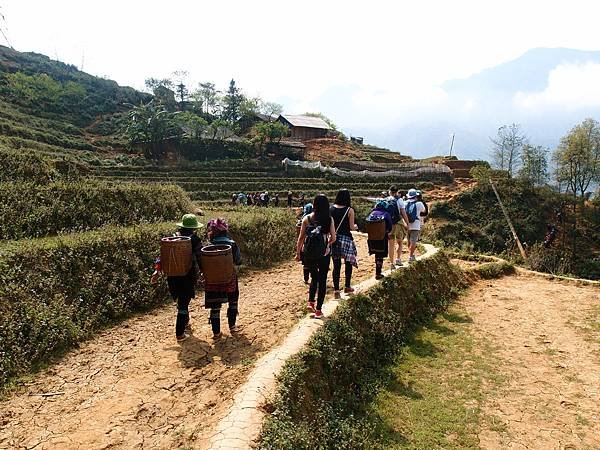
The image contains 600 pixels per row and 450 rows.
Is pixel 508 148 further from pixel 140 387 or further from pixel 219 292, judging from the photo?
pixel 140 387

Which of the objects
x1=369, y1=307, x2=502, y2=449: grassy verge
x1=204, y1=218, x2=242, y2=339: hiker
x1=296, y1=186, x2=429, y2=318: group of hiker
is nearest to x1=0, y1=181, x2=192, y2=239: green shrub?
x1=204, y1=218, x2=242, y2=339: hiker

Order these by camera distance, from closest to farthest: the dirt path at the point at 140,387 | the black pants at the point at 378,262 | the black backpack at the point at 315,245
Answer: the dirt path at the point at 140,387, the black backpack at the point at 315,245, the black pants at the point at 378,262

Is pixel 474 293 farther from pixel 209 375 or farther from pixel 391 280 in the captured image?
pixel 209 375

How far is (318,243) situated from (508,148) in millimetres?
53897

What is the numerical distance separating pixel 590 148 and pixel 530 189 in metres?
12.7

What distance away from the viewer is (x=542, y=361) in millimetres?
7527

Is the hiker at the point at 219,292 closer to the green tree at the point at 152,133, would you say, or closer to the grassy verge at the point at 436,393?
the grassy verge at the point at 436,393

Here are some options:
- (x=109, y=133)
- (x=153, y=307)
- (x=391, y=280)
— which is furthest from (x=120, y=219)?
(x=109, y=133)

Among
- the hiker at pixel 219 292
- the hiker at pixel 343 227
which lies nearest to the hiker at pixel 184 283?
the hiker at pixel 219 292

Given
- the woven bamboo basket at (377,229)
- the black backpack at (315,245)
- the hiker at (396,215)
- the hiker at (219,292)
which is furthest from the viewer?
the hiker at (396,215)

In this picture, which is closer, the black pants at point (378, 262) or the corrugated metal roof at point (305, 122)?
the black pants at point (378, 262)

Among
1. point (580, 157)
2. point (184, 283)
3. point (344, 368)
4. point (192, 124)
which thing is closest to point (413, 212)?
point (344, 368)

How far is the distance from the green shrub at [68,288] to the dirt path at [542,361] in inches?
222

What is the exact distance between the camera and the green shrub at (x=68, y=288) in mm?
5445
